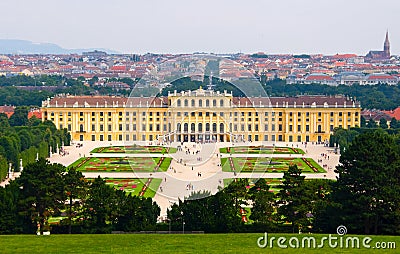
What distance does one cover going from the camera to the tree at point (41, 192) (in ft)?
73.8

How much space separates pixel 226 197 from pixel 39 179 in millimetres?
4962

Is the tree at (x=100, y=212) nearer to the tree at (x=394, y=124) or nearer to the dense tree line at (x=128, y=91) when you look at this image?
the tree at (x=394, y=124)

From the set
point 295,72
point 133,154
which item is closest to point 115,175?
point 133,154

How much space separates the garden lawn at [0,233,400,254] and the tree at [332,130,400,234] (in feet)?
8.64

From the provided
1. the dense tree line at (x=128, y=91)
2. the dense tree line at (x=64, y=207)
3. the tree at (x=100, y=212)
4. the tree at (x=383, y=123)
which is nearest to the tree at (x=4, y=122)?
the dense tree line at (x=128, y=91)

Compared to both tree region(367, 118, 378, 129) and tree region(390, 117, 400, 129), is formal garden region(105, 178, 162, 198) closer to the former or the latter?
tree region(367, 118, 378, 129)

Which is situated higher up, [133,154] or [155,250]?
[133,154]

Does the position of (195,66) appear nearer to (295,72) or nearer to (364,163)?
(364,163)

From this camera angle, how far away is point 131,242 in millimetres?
17688

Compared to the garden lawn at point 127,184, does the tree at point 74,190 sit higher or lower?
higher

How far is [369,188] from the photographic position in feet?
70.3

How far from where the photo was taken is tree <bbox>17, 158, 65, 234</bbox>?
22484 mm

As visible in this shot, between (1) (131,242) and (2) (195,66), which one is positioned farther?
(1) (131,242)

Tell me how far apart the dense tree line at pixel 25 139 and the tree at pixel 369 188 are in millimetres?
17554
